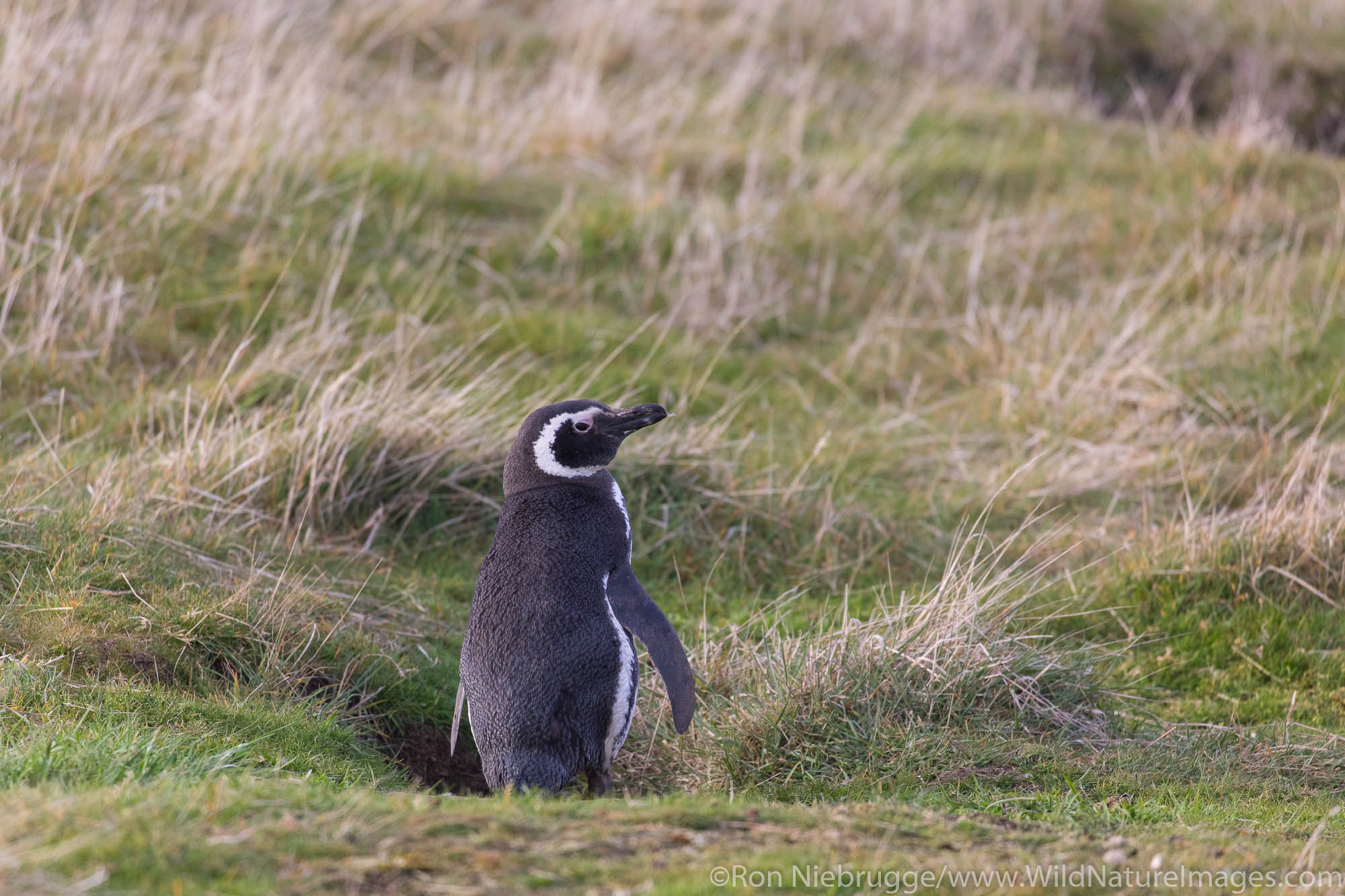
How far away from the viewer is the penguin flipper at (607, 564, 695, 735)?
4.16m

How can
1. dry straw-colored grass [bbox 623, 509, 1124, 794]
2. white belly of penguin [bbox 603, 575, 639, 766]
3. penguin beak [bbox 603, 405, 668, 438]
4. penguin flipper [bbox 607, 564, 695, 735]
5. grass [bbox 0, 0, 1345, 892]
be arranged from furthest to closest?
1. penguin beak [bbox 603, 405, 668, 438]
2. dry straw-colored grass [bbox 623, 509, 1124, 794]
3. white belly of penguin [bbox 603, 575, 639, 766]
4. penguin flipper [bbox 607, 564, 695, 735]
5. grass [bbox 0, 0, 1345, 892]

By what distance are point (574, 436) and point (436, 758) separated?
1.30 m

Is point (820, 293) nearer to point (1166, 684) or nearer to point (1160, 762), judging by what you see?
point (1166, 684)

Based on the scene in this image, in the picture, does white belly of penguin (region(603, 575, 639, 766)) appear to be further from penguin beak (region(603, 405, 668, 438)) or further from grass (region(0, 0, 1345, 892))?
penguin beak (region(603, 405, 668, 438))

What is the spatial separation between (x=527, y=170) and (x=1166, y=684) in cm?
554

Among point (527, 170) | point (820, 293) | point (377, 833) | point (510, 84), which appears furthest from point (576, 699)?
point (510, 84)

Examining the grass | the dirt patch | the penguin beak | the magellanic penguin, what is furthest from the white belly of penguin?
the dirt patch

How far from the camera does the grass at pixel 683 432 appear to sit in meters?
3.53

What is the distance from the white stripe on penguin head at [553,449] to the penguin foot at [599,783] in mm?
989

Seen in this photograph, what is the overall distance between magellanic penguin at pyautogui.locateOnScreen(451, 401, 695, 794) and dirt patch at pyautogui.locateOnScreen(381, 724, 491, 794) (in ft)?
1.28

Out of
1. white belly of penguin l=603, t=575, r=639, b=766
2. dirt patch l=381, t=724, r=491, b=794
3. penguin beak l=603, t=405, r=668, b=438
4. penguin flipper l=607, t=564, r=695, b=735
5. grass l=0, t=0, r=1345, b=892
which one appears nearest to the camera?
grass l=0, t=0, r=1345, b=892

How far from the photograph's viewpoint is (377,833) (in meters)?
2.86

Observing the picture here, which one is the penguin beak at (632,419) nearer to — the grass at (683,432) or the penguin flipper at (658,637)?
the penguin flipper at (658,637)

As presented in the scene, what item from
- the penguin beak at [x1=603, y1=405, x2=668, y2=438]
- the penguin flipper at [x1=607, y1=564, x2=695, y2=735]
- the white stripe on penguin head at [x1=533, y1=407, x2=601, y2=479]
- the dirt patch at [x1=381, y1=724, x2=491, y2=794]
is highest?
the penguin beak at [x1=603, y1=405, x2=668, y2=438]
